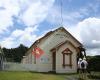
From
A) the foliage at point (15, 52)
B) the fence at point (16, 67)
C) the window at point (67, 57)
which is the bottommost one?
the fence at point (16, 67)

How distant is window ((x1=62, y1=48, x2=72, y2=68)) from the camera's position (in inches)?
2058

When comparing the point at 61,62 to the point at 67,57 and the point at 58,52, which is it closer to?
the point at 67,57

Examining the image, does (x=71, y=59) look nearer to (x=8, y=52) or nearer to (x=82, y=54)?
(x=82, y=54)

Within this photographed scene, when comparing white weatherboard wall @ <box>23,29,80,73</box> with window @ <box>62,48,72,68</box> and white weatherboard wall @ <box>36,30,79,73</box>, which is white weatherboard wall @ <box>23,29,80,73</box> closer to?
white weatherboard wall @ <box>36,30,79,73</box>

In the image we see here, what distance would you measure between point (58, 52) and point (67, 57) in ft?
5.31

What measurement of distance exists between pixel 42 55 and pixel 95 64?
28.5 feet

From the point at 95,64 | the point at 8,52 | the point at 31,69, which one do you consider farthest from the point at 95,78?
the point at 8,52

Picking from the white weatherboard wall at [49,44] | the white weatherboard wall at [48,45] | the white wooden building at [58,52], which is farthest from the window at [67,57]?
the white weatherboard wall at [49,44]

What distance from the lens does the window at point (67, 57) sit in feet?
172

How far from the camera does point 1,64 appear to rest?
175 feet

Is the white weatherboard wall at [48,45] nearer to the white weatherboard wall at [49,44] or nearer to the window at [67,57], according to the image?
the white weatherboard wall at [49,44]

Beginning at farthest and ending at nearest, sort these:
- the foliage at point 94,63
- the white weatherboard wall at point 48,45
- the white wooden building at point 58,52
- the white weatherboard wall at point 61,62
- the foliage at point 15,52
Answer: the foliage at point 15,52 → the white weatherboard wall at point 48,45 → the white wooden building at point 58,52 → the white weatherboard wall at point 61,62 → the foliage at point 94,63

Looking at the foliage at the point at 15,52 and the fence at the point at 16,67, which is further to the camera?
the foliage at the point at 15,52

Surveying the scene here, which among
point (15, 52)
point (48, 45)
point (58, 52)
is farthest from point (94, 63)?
point (15, 52)
